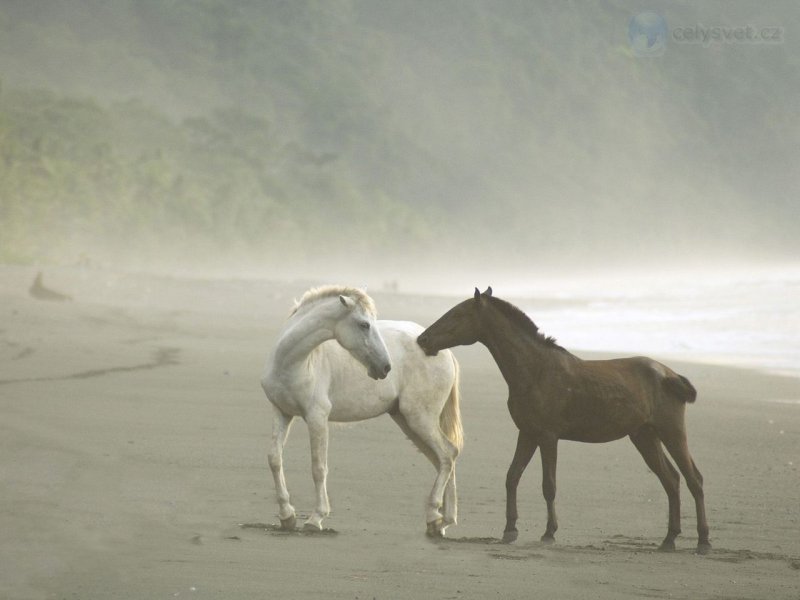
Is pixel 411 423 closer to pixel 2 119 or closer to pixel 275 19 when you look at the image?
pixel 2 119

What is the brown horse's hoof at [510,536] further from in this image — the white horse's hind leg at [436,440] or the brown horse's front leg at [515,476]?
the white horse's hind leg at [436,440]

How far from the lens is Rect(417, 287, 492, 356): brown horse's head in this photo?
8734mm

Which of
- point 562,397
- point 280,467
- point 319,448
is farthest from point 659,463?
point 280,467

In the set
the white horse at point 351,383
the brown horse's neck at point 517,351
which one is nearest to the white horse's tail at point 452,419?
the white horse at point 351,383

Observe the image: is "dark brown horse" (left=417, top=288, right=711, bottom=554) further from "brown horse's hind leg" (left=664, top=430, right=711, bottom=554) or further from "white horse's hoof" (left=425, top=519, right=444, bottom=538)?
"white horse's hoof" (left=425, top=519, right=444, bottom=538)

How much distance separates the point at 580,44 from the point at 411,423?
466 ft

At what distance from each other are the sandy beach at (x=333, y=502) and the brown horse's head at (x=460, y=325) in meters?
1.26

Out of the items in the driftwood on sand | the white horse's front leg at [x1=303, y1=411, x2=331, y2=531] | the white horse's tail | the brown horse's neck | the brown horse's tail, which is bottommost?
the white horse's front leg at [x1=303, y1=411, x2=331, y2=531]

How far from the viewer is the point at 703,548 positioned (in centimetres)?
830

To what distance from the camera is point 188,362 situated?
59.1 ft

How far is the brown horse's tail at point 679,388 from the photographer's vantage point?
28.7ft

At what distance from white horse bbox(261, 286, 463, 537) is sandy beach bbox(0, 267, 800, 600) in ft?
1.13

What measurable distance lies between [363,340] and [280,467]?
1.00 metres

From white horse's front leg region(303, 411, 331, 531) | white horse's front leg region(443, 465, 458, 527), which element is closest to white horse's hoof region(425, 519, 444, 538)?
white horse's front leg region(443, 465, 458, 527)
